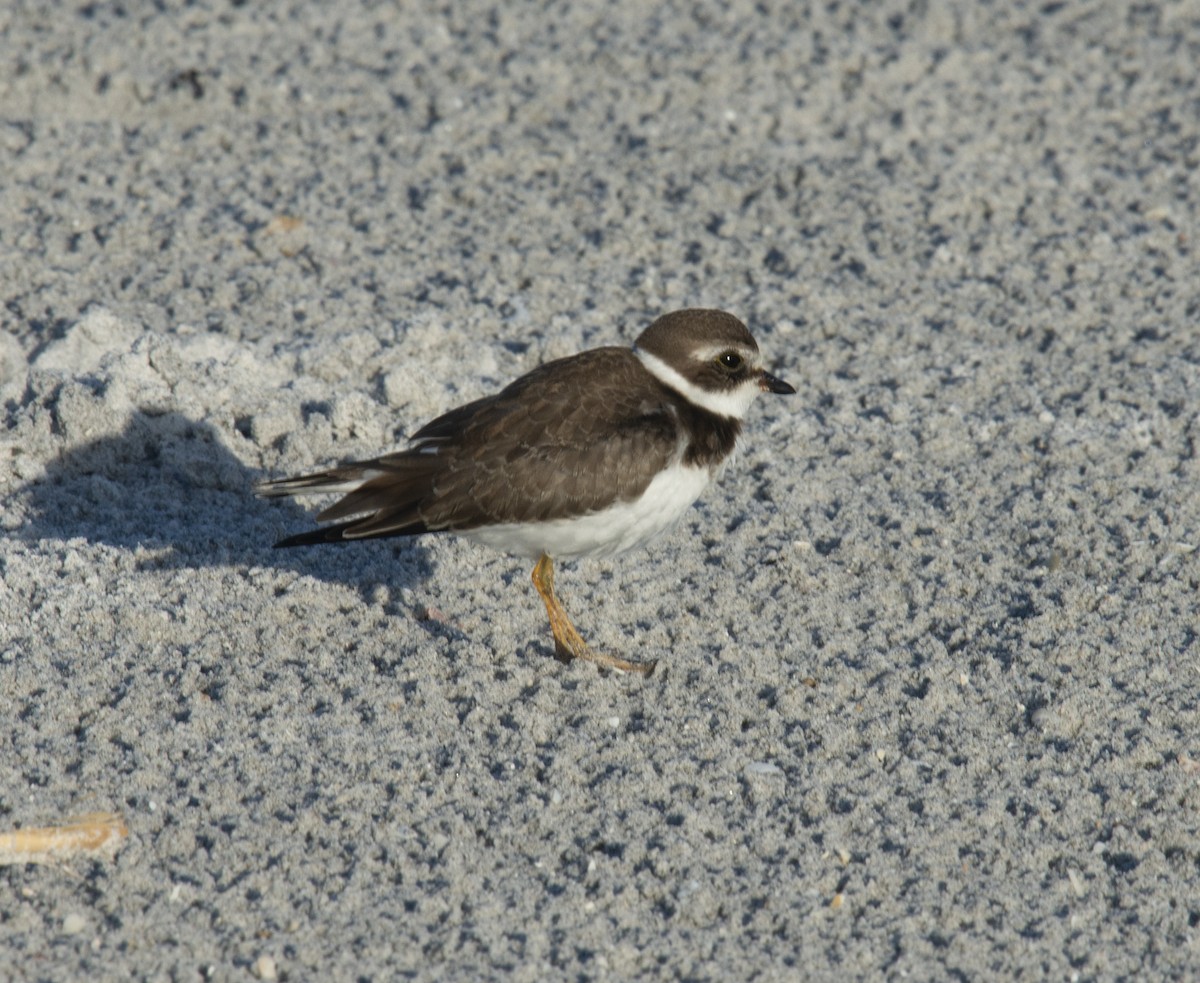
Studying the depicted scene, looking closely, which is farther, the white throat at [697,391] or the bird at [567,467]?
the white throat at [697,391]

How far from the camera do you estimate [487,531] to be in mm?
4988

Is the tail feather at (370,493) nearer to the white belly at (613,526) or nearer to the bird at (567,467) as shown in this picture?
the bird at (567,467)

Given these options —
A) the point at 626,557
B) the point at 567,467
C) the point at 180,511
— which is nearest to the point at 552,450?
the point at 567,467

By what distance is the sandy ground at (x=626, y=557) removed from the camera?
400cm

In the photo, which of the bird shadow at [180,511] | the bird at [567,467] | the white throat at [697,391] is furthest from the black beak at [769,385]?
the bird shadow at [180,511]

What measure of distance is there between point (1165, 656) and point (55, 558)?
12.5 feet

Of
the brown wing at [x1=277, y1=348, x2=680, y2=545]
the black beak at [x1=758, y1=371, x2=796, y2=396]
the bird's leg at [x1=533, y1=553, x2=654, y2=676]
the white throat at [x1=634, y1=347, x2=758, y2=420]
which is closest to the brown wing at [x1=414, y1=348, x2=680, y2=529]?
the brown wing at [x1=277, y1=348, x2=680, y2=545]

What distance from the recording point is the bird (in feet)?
16.0

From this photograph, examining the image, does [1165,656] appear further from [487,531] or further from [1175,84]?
[1175,84]

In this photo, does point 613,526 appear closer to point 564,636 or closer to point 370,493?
point 564,636

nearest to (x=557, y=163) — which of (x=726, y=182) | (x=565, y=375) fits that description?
(x=726, y=182)

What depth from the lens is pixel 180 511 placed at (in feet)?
18.6

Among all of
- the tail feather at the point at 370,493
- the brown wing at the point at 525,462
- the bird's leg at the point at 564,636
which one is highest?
the brown wing at the point at 525,462

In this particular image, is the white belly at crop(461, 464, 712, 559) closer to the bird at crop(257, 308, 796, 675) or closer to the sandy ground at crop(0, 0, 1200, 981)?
the bird at crop(257, 308, 796, 675)
